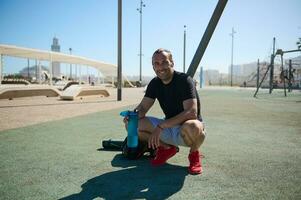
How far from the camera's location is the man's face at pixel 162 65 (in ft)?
11.4

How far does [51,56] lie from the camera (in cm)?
2588

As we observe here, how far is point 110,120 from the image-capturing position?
796 centimetres

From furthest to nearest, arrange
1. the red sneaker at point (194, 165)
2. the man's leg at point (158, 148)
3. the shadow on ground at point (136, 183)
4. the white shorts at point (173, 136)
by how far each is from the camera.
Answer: the man's leg at point (158, 148), the white shorts at point (173, 136), the red sneaker at point (194, 165), the shadow on ground at point (136, 183)

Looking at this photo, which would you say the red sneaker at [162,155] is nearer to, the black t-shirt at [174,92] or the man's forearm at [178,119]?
the black t-shirt at [174,92]

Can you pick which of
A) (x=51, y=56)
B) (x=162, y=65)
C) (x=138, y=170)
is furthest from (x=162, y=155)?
(x=51, y=56)

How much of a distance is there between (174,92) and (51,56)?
24225mm

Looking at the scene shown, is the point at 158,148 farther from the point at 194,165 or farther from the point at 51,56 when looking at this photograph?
the point at 51,56

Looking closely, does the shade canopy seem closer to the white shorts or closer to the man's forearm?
the white shorts

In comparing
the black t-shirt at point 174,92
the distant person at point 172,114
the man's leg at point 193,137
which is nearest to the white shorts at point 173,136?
the distant person at point 172,114

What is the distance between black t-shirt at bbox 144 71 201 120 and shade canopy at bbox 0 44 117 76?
1813 cm

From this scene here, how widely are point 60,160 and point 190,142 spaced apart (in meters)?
1.70

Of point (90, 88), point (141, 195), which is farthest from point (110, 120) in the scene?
point (90, 88)

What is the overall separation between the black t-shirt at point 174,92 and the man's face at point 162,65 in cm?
13

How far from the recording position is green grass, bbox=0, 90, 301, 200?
280 centimetres
